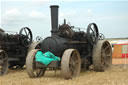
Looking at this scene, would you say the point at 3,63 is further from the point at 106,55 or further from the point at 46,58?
the point at 106,55

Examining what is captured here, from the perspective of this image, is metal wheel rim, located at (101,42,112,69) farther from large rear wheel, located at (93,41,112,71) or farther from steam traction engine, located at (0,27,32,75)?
steam traction engine, located at (0,27,32,75)

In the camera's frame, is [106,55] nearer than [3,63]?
No

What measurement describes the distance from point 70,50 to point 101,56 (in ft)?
8.62

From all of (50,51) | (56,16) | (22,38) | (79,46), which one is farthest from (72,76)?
(22,38)

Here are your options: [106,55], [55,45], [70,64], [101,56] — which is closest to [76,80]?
[70,64]

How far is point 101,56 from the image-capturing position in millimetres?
9281

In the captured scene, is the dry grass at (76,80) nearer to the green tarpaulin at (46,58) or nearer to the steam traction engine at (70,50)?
the steam traction engine at (70,50)

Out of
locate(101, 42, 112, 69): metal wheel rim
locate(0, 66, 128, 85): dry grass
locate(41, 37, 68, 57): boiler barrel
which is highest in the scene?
locate(41, 37, 68, 57): boiler barrel

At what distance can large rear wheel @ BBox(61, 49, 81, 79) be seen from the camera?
6.74 m

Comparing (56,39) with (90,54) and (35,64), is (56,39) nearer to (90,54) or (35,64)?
(35,64)

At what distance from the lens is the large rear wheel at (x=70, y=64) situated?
6738mm

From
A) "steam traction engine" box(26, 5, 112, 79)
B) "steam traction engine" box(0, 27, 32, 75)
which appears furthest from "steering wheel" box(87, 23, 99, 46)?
"steam traction engine" box(0, 27, 32, 75)

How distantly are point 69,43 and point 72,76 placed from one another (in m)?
1.35

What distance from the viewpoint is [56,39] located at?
7.64 metres
